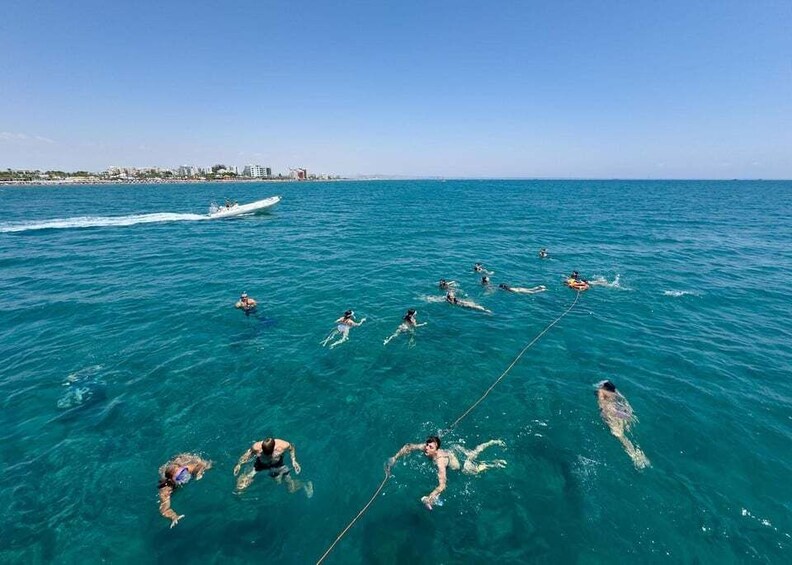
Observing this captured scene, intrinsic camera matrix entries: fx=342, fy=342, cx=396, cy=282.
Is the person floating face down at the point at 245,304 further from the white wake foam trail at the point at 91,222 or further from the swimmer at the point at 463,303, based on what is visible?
the white wake foam trail at the point at 91,222

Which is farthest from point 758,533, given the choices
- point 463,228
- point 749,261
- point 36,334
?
point 463,228

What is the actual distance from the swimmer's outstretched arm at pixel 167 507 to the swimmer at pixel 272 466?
1.52 metres

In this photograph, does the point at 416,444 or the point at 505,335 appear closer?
the point at 416,444

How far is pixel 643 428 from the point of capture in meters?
12.0

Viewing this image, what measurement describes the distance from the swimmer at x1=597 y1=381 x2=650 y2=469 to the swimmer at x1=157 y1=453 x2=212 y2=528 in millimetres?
13125

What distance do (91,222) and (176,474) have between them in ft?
206

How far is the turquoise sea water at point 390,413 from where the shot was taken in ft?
28.2

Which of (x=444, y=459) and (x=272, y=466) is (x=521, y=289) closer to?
(x=444, y=459)

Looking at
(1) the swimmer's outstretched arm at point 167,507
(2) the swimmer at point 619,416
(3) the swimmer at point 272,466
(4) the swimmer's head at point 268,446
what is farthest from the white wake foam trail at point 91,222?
(2) the swimmer at point 619,416

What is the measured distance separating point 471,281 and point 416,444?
1738 cm

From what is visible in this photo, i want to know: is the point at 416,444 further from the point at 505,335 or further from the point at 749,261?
the point at 749,261

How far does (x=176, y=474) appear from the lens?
31.7ft

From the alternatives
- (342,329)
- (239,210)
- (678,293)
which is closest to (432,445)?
(342,329)

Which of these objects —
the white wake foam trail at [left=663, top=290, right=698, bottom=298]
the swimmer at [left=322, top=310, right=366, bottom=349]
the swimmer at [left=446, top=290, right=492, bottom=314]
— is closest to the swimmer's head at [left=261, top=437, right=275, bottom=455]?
the swimmer at [left=322, top=310, right=366, bottom=349]
